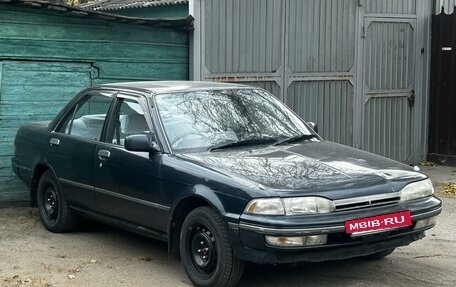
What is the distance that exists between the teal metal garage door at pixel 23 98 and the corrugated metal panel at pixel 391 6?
514 cm

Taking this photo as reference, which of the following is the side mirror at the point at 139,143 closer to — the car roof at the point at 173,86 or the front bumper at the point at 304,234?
the car roof at the point at 173,86

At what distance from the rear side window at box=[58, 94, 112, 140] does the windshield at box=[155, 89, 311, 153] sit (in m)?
0.80

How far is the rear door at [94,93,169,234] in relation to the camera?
20.9ft

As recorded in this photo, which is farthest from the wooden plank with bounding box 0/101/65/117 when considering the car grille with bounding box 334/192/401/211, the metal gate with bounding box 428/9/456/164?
the metal gate with bounding box 428/9/456/164

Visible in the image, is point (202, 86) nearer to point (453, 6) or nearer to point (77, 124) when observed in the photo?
point (77, 124)

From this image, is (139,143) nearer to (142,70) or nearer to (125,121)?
(125,121)

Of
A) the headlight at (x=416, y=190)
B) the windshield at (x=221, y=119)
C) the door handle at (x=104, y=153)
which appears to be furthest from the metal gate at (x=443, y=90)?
the door handle at (x=104, y=153)

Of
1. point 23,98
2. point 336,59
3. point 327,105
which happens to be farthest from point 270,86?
point 23,98

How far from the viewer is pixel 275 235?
536cm

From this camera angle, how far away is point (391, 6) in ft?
40.4

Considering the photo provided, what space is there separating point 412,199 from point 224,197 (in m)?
1.53

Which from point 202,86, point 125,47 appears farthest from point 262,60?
point 202,86

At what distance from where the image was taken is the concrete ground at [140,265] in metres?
6.22

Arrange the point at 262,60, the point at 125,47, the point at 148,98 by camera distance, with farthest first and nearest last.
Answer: the point at 262,60, the point at 125,47, the point at 148,98
